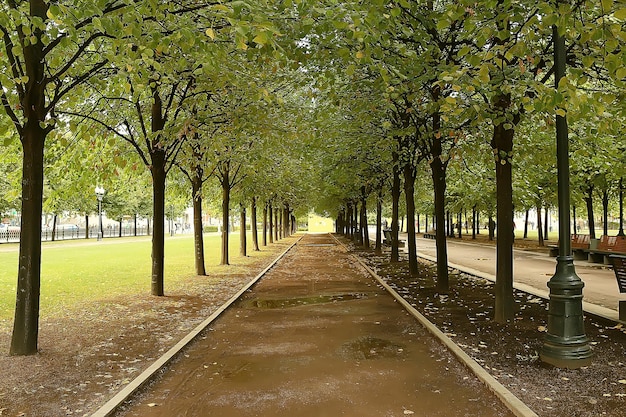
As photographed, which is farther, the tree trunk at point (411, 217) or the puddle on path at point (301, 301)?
the tree trunk at point (411, 217)

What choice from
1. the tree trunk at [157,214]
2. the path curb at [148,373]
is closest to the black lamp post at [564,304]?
the path curb at [148,373]

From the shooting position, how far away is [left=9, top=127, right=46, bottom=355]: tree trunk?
7.14 meters

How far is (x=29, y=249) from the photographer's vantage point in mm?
7148

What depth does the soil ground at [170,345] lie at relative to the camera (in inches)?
214

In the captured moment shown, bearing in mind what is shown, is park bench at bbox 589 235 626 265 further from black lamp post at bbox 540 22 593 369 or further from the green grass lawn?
black lamp post at bbox 540 22 593 369

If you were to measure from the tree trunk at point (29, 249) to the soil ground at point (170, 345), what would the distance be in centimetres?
30

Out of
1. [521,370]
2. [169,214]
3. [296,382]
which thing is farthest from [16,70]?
[169,214]

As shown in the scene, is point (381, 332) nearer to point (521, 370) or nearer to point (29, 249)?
point (521, 370)

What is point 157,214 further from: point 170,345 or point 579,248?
point 579,248

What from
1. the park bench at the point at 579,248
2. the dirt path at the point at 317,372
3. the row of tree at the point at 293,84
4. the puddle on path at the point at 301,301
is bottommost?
the puddle on path at the point at 301,301

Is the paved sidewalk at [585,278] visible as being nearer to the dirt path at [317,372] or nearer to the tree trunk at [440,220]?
the tree trunk at [440,220]

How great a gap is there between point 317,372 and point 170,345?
2.62 metres

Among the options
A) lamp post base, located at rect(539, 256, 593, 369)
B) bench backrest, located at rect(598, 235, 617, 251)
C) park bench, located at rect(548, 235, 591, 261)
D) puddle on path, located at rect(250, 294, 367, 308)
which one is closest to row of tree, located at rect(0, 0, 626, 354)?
lamp post base, located at rect(539, 256, 593, 369)

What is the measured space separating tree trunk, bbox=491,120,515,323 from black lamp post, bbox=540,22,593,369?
200 centimetres
